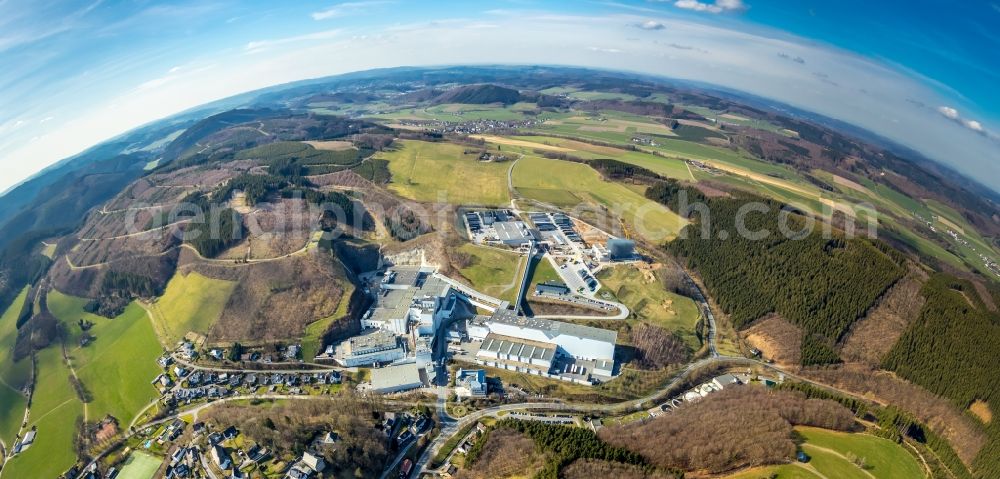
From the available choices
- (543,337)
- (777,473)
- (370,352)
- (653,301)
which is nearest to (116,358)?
(370,352)

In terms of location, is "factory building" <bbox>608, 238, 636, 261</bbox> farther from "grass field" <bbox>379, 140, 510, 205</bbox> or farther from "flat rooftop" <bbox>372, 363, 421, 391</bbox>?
"flat rooftop" <bbox>372, 363, 421, 391</bbox>

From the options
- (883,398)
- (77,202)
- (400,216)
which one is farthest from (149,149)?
(883,398)

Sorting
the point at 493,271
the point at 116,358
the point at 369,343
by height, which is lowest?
the point at 116,358

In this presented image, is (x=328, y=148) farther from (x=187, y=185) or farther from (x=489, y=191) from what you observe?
(x=489, y=191)

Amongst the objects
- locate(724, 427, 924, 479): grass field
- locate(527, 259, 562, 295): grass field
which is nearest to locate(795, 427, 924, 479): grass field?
locate(724, 427, 924, 479): grass field

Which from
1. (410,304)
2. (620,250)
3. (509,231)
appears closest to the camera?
(410,304)

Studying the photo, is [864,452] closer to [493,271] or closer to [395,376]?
[395,376]

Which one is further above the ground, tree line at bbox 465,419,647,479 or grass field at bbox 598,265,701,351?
grass field at bbox 598,265,701,351
